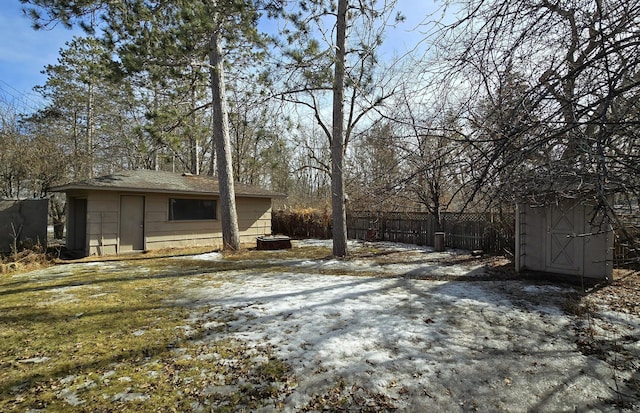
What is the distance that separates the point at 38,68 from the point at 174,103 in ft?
31.4

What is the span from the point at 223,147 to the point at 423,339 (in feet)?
28.1

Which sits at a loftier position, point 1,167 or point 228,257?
point 1,167

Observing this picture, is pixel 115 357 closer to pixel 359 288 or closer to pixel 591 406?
pixel 359 288

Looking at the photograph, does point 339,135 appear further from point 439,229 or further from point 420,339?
point 420,339

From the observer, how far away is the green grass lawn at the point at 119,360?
2.44 m

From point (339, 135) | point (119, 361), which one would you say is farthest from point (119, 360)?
point (339, 135)

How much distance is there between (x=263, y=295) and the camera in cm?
525

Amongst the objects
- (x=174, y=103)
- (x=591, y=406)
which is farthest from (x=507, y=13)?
(x=174, y=103)

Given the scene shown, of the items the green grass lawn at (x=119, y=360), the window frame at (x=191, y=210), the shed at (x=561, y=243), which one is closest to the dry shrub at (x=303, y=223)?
the window frame at (x=191, y=210)

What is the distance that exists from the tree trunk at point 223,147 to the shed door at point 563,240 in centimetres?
855

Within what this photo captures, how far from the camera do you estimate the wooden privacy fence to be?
358 inches

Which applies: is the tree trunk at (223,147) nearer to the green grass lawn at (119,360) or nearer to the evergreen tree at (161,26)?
the evergreen tree at (161,26)

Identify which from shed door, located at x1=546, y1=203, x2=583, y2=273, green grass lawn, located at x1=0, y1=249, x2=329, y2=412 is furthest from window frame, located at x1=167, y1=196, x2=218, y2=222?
shed door, located at x1=546, y1=203, x2=583, y2=273

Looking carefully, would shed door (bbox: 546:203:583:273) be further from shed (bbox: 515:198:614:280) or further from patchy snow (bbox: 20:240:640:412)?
patchy snow (bbox: 20:240:640:412)
